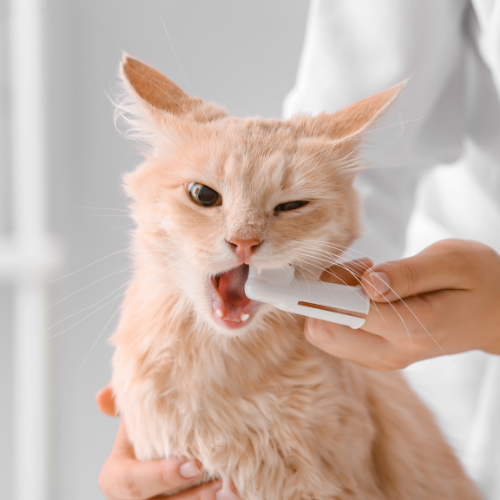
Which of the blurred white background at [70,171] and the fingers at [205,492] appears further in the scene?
the blurred white background at [70,171]

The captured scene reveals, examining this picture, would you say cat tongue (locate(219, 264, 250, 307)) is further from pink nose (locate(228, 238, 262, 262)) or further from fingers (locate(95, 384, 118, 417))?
fingers (locate(95, 384, 118, 417))

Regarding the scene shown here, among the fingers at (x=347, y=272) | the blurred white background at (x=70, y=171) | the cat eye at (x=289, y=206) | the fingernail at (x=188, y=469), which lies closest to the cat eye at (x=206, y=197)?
the cat eye at (x=289, y=206)

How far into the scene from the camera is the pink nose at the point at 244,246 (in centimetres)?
74

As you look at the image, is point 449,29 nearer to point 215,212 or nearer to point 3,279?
point 215,212

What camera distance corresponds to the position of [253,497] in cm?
86

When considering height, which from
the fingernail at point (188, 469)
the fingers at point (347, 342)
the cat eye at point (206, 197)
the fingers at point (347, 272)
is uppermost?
the cat eye at point (206, 197)

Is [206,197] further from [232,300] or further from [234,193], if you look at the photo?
[232,300]

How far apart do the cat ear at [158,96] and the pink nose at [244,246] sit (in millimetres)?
331

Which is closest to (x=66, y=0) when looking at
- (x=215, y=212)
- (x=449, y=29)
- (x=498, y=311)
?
(x=449, y=29)

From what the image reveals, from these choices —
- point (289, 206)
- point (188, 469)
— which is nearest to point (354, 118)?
point (289, 206)

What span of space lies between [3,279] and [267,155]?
1.55 metres

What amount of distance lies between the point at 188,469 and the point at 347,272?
46cm

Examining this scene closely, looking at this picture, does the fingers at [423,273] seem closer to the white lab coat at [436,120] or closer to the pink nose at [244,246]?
the pink nose at [244,246]

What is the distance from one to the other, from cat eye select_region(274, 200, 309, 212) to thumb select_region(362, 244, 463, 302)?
0.16 m
